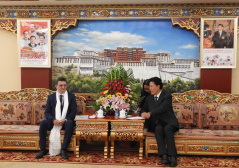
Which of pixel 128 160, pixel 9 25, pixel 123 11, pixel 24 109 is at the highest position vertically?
pixel 123 11

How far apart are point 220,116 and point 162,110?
1283 millimetres

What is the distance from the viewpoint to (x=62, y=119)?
462cm

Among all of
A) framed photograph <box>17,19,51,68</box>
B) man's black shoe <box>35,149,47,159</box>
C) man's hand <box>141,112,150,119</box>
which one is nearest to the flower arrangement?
man's hand <box>141,112,150,119</box>

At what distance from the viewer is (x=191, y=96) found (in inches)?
205

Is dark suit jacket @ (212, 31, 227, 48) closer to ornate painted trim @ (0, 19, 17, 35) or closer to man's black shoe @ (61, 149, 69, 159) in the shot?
man's black shoe @ (61, 149, 69, 159)

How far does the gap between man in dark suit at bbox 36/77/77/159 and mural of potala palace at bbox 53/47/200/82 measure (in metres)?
1.72

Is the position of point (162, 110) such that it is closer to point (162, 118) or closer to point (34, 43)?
point (162, 118)

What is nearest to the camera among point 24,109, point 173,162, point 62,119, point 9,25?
point 173,162

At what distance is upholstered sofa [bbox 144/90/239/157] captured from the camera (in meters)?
4.42

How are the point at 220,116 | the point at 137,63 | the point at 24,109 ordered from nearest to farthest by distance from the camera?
the point at 220,116 → the point at 24,109 → the point at 137,63

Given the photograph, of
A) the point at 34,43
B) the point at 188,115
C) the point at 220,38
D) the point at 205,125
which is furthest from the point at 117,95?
the point at 220,38

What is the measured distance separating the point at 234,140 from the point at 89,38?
3917 mm

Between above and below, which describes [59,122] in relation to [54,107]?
below

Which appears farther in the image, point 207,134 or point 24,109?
point 24,109
